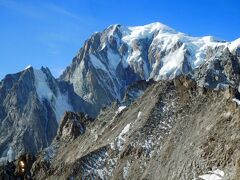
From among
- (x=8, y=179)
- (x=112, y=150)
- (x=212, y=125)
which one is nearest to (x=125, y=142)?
(x=112, y=150)

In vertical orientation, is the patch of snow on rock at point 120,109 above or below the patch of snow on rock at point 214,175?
above

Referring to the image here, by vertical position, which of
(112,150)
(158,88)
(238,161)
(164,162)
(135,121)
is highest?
(158,88)

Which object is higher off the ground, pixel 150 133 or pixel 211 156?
pixel 150 133

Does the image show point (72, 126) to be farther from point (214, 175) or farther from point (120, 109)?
point (214, 175)

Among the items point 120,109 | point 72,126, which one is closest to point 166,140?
point 120,109

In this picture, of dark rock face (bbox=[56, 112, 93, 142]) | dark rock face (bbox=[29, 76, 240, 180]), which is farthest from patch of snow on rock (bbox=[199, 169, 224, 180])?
dark rock face (bbox=[56, 112, 93, 142])

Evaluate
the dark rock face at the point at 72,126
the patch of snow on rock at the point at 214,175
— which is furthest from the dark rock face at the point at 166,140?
the dark rock face at the point at 72,126

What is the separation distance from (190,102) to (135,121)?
14.9 metres

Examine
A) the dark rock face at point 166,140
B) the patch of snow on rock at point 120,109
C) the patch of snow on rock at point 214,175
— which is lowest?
the patch of snow on rock at point 214,175

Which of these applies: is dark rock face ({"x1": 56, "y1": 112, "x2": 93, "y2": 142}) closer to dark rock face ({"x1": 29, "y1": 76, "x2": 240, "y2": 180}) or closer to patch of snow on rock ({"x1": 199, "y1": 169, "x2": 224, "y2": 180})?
dark rock face ({"x1": 29, "y1": 76, "x2": 240, "y2": 180})

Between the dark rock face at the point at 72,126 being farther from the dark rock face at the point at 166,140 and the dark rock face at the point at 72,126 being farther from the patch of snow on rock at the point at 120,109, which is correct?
the dark rock face at the point at 166,140

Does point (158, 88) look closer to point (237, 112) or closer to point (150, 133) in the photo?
point (150, 133)

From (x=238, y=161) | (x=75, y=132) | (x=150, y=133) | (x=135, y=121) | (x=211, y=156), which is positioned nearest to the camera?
(x=238, y=161)

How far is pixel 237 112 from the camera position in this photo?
298 ft
